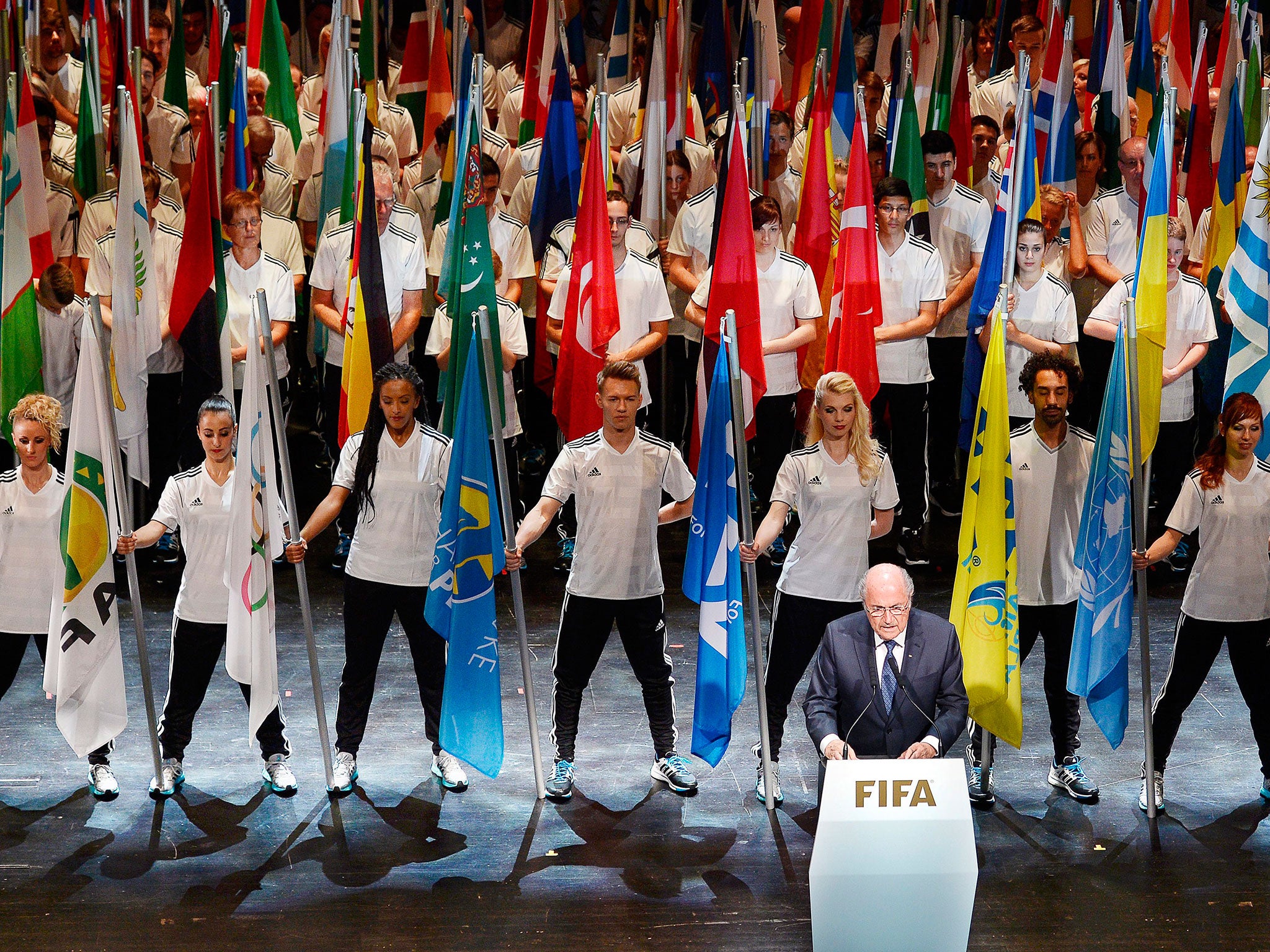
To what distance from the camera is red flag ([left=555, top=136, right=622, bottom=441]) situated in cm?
764

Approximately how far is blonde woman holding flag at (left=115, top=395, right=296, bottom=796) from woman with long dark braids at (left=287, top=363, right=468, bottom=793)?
12.5 inches

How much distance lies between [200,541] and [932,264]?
4.09 meters

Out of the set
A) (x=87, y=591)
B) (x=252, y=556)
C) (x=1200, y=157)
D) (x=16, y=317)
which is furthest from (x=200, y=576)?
(x=1200, y=157)

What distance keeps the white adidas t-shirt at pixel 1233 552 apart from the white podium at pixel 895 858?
6.67 feet

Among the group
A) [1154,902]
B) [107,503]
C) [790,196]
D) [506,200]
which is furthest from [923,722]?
[506,200]

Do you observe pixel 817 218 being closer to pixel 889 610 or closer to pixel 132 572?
pixel 889 610

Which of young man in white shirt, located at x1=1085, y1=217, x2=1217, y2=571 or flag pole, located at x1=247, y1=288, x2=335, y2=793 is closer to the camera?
flag pole, located at x1=247, y1=288, x2=335, y2=793

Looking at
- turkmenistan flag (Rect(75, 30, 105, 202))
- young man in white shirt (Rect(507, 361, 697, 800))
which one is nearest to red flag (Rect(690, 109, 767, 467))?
young man in white shirt (Rect(507, 361, 697, 800))

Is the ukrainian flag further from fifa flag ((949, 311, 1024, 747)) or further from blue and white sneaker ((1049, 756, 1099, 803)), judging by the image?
blue and white sneaker ((1049, 756, 1099, 803))

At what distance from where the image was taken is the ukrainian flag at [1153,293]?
24.0 feet

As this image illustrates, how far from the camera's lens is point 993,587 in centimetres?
629

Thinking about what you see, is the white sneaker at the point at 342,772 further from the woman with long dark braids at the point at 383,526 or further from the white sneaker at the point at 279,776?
the white sneaker at the point at 279,776

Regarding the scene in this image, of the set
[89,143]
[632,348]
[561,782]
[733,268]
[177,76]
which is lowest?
[561,782]

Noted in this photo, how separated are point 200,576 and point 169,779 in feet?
2.76
